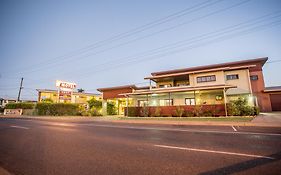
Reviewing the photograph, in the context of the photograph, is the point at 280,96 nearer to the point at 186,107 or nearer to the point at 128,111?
the point at 186,107

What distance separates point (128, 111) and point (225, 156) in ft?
65.5

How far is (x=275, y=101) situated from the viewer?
24172 millimetres

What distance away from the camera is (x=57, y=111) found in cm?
3047

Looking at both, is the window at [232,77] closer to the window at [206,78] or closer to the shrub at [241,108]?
the window at [206,78]

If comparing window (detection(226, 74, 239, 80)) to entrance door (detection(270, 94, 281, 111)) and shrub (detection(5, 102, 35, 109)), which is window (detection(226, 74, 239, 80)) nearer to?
entrance door (detection(270, 94, 281, 111))

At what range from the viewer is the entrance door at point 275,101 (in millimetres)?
23972

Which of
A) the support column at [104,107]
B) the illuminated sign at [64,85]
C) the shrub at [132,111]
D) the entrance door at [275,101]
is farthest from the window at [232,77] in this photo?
the illuminated sign at [64,85]

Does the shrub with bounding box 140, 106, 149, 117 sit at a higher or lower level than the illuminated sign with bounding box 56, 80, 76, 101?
lower

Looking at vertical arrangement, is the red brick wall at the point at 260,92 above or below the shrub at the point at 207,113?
above

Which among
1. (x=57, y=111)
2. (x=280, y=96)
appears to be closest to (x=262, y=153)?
(x=280, y=96)

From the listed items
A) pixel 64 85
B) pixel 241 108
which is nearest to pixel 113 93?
pixel 64 85

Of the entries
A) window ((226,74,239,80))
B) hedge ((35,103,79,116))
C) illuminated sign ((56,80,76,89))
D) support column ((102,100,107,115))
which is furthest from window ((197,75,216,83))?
illuminated sign ((56,80,76,89))

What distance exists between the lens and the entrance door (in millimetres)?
23972

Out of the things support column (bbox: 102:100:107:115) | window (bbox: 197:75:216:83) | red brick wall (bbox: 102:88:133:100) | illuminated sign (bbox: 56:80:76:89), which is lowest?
support column (bbox: 102:100:107:115)
